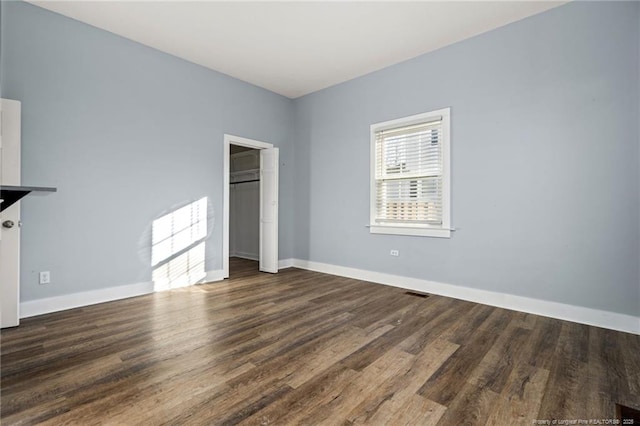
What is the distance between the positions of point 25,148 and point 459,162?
4662 millimetres

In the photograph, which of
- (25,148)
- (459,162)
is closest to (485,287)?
(459,162)

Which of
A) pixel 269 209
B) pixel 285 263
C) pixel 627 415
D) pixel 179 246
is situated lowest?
pixel 627 415

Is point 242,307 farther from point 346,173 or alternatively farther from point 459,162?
point 459,162

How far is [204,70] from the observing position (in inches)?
174

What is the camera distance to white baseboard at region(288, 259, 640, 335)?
2754mm

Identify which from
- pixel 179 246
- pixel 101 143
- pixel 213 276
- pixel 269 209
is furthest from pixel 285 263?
pixel 101 143

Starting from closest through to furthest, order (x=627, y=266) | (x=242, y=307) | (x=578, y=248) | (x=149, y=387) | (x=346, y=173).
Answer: (x=149, y=387), (x=627, y=266), (x=578, y=248), (x=242, y=307), (x=346, y=173)

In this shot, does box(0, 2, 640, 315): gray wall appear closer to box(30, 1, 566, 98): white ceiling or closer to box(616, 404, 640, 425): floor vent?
box(30, 1, 566, 98): white ceiling

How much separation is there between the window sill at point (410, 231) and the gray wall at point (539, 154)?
0.09 meters

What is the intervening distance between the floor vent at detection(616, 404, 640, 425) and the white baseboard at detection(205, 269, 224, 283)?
14.1ft

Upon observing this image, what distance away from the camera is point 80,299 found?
3303mm

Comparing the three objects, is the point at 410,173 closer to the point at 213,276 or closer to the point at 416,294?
the point at 416,294

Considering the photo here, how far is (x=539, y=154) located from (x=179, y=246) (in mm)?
4458

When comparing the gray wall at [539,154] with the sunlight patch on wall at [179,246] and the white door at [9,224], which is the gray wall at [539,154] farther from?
the white door at [9,224]
